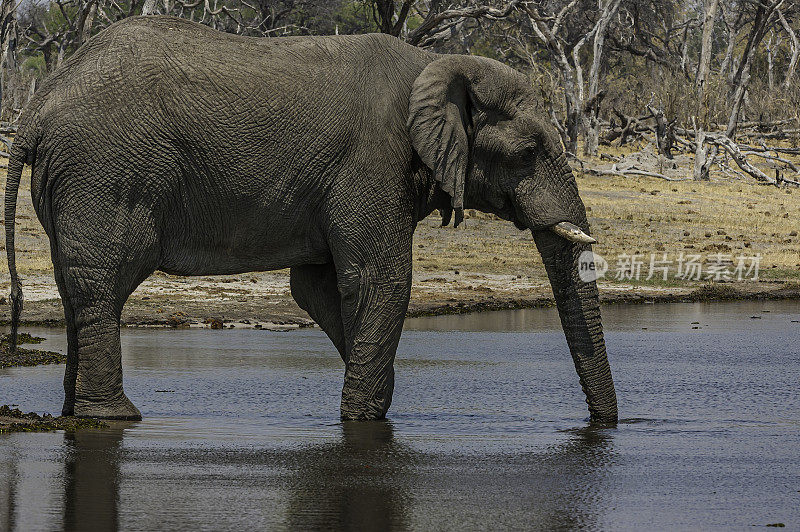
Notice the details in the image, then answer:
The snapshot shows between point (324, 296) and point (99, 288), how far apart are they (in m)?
1.67

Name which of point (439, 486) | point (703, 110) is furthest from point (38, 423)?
point (703, 110)

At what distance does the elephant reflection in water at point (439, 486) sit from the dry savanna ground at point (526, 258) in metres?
7.98

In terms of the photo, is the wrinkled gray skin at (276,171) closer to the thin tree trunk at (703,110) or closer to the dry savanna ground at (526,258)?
the dry savanna ground at (526,258)

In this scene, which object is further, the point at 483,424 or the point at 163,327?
the point at 163,327

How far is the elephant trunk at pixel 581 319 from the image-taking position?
8945mm

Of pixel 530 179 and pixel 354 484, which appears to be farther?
pixel 530 179

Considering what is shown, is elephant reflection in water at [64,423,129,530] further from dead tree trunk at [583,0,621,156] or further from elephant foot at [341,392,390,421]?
dead tree trunk at [583,0,621,156]

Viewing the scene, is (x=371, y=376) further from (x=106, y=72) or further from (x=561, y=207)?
(x=106, y=72)

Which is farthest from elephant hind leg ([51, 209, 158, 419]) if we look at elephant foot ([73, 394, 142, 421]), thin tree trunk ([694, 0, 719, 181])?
thin tree trunk ([694, 0, 719, 181])

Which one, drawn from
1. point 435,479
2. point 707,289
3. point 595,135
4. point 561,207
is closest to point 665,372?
point 561,207

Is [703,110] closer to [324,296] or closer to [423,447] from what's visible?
[324,296]

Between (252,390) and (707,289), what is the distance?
11492 mm

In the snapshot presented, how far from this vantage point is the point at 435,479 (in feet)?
22.4

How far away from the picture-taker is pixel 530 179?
898cm
